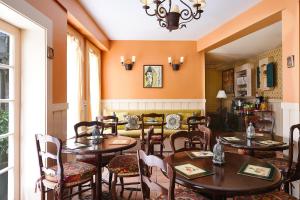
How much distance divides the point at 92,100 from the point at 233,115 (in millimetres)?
4674

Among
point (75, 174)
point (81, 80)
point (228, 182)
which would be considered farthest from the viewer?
point (81, 80)

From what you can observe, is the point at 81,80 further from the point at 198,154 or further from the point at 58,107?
the point at 198,154

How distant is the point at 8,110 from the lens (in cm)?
228

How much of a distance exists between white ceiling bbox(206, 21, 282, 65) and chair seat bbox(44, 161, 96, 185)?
4008mm

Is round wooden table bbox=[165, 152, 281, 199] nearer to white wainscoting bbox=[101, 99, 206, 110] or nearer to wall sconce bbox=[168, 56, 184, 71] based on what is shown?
white wainscoting bbox=[101, 99, 206, 110]

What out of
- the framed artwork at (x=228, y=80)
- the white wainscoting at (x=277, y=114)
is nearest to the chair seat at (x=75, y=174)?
the white wainscoting at (x=277, y=114)

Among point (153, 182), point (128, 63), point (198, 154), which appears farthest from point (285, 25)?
point (128, 63)

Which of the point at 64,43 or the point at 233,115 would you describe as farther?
the point at 233,115

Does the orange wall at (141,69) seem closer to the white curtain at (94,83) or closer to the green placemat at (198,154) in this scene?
the white curtain at (94,83)

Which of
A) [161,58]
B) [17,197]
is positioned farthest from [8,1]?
[161,58]

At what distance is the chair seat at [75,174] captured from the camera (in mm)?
2053

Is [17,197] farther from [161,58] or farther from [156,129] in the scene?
[161,58]

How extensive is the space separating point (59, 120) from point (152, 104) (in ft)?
10.1

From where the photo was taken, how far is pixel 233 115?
7031 mm
